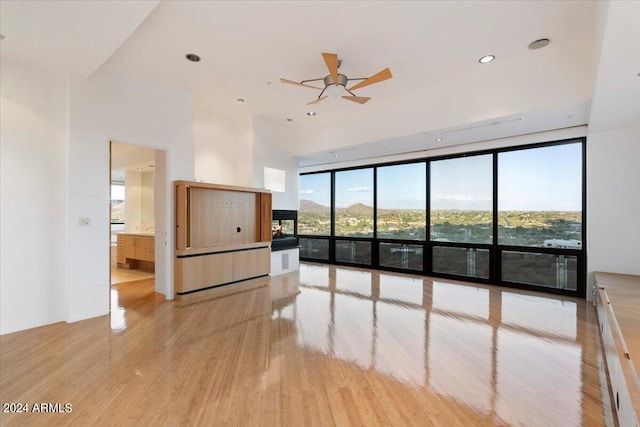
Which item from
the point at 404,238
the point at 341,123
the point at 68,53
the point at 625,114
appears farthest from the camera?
the point at 404,238

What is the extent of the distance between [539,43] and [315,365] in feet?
15.4

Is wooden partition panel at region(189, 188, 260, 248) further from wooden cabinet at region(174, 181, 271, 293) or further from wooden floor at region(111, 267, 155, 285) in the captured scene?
wooden floor at region(111, 267, 155, 285)

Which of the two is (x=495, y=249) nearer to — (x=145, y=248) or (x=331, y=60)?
(x=331, y=60)

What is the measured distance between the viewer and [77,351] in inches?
123

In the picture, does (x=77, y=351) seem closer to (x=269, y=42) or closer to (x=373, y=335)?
(x=373, y=335)

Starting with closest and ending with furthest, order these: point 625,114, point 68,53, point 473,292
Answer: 1. point 68,53
2. point 625,114
3. point 473,292

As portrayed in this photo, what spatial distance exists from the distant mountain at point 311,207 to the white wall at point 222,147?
2792mm

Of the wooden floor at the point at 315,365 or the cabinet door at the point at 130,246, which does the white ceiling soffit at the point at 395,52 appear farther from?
the cabinet door at the point at 130,246

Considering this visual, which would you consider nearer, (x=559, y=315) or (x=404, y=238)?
(x=559, y=315)

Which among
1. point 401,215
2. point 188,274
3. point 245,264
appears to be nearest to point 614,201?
point 401,215

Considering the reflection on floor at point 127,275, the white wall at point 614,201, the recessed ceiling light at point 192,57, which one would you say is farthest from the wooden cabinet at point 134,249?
the white wall at point 614,201

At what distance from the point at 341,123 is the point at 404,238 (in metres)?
3.20

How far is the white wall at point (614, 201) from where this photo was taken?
15.2 ft

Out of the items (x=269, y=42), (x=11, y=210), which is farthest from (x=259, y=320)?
(x=269, y=42)
